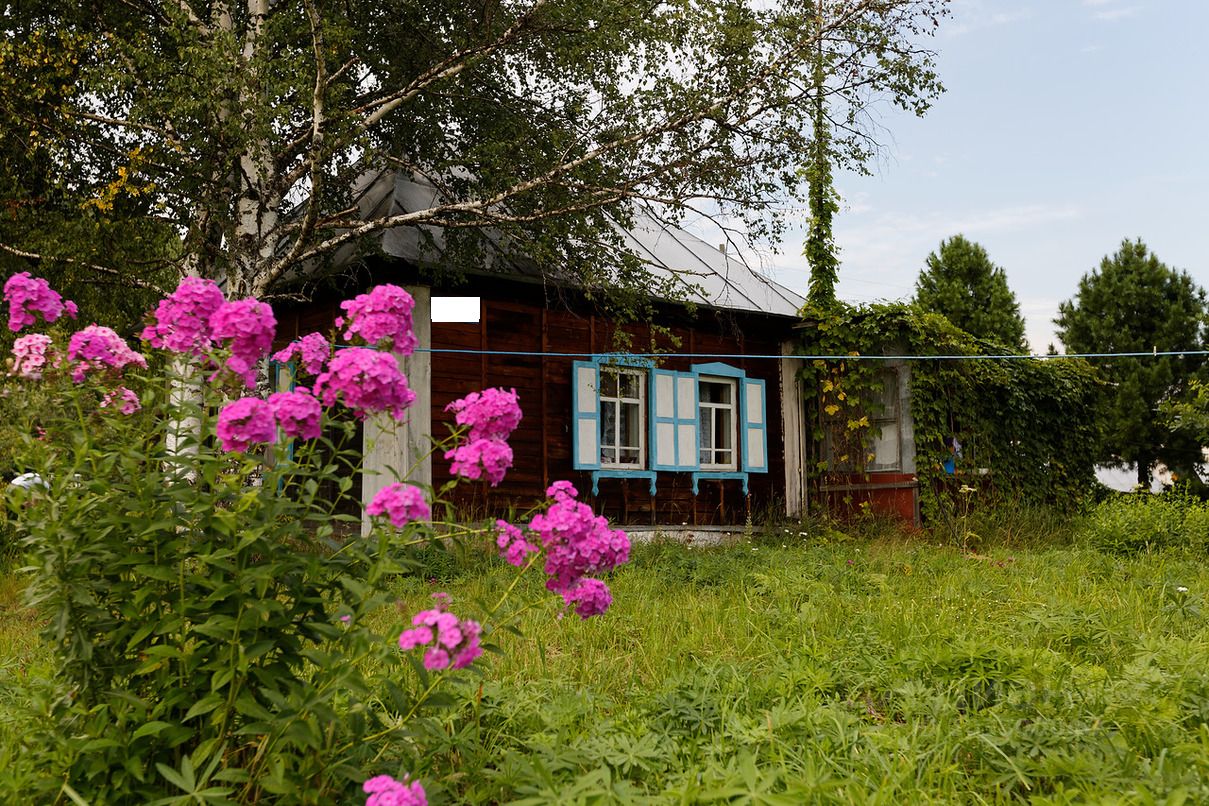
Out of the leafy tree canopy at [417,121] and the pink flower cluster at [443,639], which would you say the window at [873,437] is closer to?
the leafy tree canopy at [417,121]

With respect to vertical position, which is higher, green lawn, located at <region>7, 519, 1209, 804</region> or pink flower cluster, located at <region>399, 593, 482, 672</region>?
pink flower cluster, located at <region>399, 593, 482, 672</region>

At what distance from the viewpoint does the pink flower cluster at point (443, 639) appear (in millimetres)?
2135

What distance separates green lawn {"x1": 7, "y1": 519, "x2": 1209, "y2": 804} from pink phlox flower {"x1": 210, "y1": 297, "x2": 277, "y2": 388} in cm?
110

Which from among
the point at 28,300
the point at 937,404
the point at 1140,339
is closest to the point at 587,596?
the point at 28,300

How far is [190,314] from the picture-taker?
262cm

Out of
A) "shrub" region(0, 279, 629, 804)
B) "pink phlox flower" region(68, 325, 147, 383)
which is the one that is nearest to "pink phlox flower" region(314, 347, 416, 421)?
"shrub" region(0, 279, 629, 804)

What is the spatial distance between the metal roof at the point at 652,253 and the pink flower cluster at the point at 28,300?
6.40 m

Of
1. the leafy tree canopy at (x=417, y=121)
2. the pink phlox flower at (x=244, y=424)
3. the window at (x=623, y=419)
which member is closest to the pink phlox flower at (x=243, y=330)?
the pink phlox flower at (x=244, y=424)

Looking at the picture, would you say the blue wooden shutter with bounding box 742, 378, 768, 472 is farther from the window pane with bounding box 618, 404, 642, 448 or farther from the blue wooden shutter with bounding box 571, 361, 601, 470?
the blue wooden shutter with bounding box 571, 361, 601, 470

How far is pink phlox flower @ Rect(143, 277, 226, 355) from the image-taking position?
8.46 feet

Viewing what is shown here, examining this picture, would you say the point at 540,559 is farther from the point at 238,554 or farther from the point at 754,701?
the point at 754,701

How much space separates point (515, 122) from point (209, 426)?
7.93m

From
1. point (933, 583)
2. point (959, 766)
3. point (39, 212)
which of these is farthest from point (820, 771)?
point (39, 212)

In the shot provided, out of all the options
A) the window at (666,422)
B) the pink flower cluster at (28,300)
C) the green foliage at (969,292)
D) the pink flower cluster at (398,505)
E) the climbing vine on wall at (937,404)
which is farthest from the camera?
the green foliage at (969,292)
